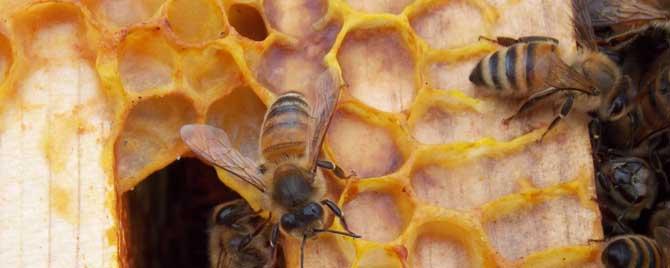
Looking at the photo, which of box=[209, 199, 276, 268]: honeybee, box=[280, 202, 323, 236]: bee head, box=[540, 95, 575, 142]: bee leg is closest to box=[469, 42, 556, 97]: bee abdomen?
box=[540, 95, 575, 142]: bee leg

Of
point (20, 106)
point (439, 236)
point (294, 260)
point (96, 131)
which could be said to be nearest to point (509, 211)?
point (439, 236)

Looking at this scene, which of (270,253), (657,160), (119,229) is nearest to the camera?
(119,229)

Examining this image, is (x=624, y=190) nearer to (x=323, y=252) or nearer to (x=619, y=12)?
(x=619, y=12)

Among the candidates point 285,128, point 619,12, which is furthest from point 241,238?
point 619,12

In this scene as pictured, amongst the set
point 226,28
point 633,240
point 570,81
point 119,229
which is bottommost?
point 633,240

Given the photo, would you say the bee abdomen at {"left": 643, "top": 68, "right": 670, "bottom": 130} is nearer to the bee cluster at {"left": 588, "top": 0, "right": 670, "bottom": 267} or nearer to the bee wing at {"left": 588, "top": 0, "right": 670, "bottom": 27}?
the bee cluster at {"left": 588, "top": 0, "right": 670, "bottom": 267}

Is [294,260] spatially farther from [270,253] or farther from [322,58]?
[322,58]

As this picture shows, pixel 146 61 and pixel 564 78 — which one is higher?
pixel 146 61
